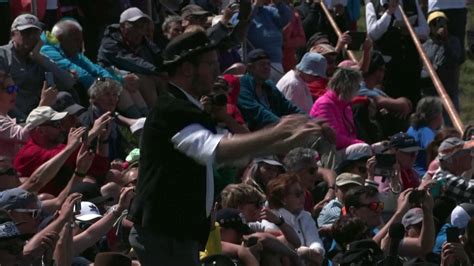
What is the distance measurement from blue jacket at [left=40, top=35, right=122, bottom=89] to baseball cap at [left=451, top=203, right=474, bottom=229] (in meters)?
3.68

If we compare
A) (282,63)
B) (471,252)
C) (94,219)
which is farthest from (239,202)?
(282,63)

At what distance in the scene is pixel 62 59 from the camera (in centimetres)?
1414

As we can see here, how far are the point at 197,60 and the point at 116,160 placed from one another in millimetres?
4842

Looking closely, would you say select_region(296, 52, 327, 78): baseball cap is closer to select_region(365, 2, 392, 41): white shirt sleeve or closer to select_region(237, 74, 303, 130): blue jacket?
select_region(237, 74, 303, 130): blue jacket

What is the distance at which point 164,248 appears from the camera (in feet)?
25.4

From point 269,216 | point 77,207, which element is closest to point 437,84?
point 269,216

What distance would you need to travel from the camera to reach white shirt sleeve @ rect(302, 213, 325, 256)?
36.4 feet

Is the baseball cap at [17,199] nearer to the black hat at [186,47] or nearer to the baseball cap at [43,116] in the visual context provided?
the baseball cap at [43,116]

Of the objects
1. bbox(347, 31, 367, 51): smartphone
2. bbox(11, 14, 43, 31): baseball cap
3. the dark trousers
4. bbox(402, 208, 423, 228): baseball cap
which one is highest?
the dark trousers

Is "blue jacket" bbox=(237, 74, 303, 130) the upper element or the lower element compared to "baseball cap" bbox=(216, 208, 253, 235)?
lower

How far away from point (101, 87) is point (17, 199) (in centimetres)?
354

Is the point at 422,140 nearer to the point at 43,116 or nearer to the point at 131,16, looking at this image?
the point at 131,16

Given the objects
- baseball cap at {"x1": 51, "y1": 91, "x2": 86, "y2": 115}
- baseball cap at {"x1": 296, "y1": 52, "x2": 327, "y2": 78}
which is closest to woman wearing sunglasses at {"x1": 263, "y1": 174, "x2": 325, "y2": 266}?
baseball cap at {"x1": 51, "y1": 91, "x2": 86, "y2": 115}

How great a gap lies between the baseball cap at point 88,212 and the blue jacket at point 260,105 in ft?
11.7
